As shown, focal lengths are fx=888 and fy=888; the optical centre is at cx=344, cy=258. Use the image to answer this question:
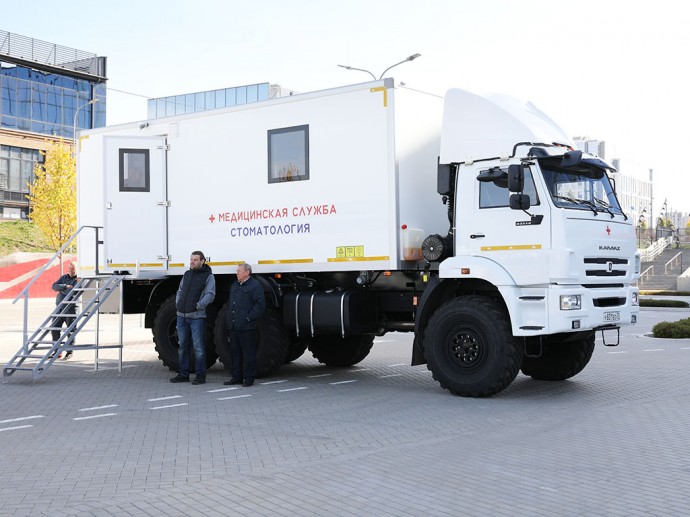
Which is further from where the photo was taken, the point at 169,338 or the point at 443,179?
the point at 169,338

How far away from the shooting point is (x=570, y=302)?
10789 mm

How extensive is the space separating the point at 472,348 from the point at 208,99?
291ft

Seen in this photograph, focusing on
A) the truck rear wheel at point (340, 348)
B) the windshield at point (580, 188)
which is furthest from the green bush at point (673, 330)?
the windshield at point (580, 188)

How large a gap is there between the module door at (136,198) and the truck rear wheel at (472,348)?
209 inches

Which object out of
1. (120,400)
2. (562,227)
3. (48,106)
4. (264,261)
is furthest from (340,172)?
(48,106)

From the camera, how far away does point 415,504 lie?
629 cm

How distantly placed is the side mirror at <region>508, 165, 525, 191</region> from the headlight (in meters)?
1.42

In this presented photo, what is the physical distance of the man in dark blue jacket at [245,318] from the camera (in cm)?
1273

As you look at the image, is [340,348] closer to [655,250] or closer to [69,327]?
[69,327]

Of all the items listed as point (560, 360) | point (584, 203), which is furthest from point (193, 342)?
point (584, 203)

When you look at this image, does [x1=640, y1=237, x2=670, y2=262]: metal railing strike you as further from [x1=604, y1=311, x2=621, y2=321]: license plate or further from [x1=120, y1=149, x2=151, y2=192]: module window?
[x1=604, y1=311, x2=621, y2=321]: license plate

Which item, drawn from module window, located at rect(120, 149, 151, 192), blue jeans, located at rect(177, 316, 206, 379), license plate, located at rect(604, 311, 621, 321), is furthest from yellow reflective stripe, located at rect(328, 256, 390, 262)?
module window, located at rect(120, 149, 151, 192)

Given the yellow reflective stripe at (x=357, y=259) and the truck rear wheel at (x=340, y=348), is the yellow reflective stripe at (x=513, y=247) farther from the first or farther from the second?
the truck rear wheel at (x=340, y=348)

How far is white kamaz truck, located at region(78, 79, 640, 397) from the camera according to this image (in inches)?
438
